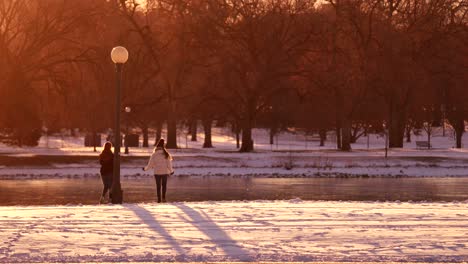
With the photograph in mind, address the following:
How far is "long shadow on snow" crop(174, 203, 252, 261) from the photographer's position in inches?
495

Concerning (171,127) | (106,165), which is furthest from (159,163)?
(171,127)

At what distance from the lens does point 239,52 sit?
54.6 metres

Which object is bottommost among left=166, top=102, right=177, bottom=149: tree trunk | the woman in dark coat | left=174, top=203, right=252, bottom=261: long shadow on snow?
left=174, top=203, right=252, bottom=261: long shadow on snow

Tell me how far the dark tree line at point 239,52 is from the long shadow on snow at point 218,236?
1269 inches

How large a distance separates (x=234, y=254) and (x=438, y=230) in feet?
13.7

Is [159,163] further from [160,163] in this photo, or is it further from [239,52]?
[239,52]

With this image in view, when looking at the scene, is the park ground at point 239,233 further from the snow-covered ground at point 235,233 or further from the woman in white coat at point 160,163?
the woman in white coat at point 160,163

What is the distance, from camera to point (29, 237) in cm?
1388

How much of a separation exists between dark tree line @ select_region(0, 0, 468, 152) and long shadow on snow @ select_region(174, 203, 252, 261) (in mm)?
32235

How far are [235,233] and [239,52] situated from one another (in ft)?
134

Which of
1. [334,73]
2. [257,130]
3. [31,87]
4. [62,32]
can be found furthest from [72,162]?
[257,130]

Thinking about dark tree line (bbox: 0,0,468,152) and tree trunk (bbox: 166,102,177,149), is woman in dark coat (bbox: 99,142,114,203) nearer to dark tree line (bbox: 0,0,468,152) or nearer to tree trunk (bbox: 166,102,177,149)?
dark tree line (bbox: 0,0,468,152)

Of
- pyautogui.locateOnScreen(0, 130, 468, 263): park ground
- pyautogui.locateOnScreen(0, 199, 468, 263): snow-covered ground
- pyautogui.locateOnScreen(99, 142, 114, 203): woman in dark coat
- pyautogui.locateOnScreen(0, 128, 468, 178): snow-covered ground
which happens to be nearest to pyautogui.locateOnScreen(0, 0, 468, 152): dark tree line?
pyautogui.locateOnScreen(0, 128, 468, 178): snow-covered ground

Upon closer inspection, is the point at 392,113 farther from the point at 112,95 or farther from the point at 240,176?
the point at 240,176
